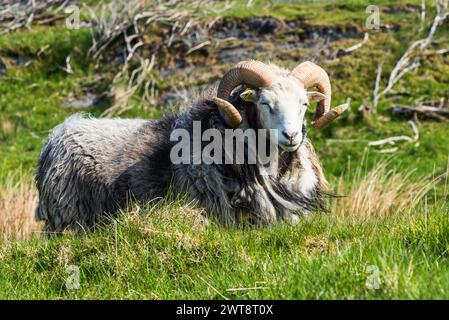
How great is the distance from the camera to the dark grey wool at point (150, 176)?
28.5 feet

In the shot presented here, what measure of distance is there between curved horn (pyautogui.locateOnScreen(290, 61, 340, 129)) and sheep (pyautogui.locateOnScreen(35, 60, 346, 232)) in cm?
1

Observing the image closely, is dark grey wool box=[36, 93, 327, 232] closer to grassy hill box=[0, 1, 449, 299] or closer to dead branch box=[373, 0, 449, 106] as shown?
grassy hill box=[0, 1, 449, 299]

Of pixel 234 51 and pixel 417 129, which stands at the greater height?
pixel 234 51

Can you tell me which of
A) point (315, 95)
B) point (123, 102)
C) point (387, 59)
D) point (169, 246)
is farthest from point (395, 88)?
point (169, 246)

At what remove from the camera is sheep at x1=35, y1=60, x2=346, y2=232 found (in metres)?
8.52

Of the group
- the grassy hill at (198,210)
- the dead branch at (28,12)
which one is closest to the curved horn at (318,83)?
the grassy hill at (198,210)

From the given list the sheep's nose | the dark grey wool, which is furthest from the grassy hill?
the sheep's nose

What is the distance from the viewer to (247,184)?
8719 mm

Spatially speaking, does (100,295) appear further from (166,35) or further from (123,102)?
(166,35)

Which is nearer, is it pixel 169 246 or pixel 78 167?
pixel 169 246

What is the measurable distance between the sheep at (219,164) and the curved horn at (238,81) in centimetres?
1

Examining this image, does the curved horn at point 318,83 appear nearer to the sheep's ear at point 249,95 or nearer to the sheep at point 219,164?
the sheep at point 219,164

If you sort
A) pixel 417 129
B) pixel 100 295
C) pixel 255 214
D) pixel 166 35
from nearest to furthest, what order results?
pixel 100 295 → pixel 255 214 → pixel 417 129 → pixel 166 35
